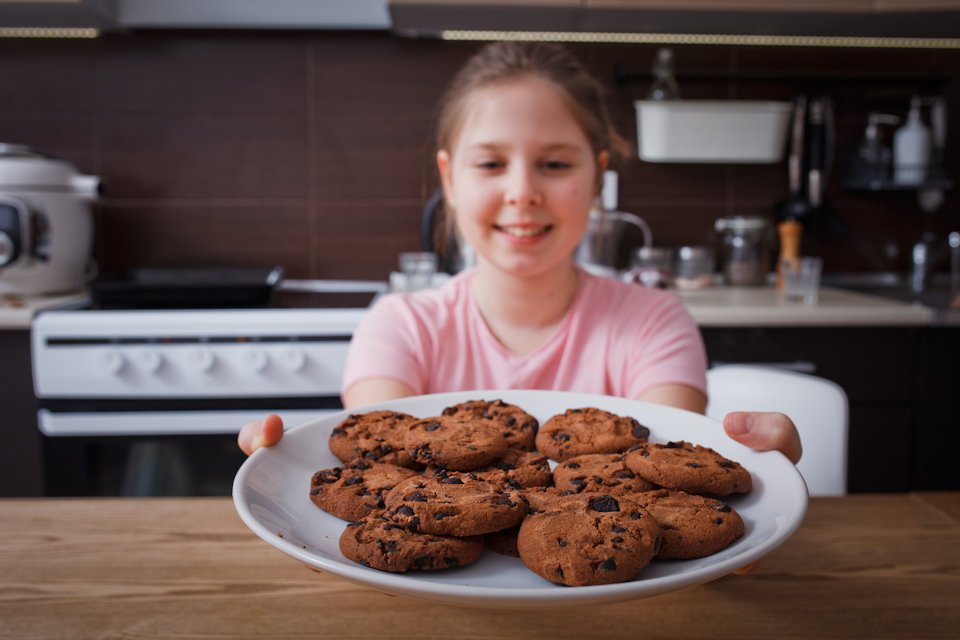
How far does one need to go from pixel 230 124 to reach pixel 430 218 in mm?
775

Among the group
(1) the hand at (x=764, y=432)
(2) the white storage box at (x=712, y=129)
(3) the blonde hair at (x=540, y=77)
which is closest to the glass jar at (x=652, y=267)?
(2) the white storage box at (x=712, y=129)

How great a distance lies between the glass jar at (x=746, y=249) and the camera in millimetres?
2348

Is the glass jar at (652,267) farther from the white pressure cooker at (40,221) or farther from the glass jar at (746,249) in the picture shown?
the white pressure cooker at (40,221)

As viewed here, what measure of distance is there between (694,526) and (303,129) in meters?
2.14

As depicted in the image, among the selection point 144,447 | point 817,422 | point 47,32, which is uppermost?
point 47,32

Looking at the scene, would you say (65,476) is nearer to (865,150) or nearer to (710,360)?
(710,360)

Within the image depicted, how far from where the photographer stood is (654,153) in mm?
2379

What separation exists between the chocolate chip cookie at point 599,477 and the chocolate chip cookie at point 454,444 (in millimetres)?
58

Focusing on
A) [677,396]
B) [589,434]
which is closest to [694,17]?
[677,396]

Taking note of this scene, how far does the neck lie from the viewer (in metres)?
1.26

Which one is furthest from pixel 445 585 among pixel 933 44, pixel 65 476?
pixel 933 44

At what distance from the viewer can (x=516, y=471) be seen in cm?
65

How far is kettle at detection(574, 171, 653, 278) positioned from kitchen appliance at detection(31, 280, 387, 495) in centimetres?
74

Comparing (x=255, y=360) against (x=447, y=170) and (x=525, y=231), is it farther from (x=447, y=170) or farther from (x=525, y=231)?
(x=525, y=231)
